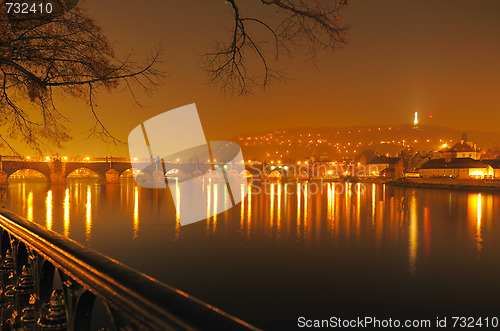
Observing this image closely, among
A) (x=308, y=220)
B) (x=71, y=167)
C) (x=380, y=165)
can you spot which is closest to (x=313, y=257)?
(x=308, y=220)

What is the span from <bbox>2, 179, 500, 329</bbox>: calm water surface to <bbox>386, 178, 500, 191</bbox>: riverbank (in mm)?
35156

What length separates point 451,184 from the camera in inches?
2980

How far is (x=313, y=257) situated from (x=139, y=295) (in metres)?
20.2

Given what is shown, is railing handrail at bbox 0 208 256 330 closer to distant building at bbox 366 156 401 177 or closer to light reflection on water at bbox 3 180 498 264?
light reflection on water at bbox 3 180 498 264

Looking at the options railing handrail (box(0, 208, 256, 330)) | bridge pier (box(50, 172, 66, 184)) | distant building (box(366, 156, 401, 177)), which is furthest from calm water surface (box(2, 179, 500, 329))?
distant building (box(366, 156, 401, 177))

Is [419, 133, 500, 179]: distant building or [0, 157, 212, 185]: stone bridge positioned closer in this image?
[0, 157, 212, 185]: stone bridge

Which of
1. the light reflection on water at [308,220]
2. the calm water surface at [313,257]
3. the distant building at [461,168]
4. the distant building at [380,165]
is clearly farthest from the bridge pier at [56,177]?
the distant building at [380,165]

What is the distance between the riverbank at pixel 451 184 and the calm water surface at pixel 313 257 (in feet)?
115

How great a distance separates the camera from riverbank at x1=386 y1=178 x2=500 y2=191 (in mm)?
70137

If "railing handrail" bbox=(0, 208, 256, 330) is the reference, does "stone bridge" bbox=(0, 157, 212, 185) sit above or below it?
below

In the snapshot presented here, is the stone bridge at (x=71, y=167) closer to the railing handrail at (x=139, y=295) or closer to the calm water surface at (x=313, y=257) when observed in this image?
the calm water surface at (x=313, y=257)

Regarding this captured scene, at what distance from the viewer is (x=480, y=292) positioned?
49.8 ft

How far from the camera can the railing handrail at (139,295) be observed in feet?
4.56

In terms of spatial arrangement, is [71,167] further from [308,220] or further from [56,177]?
[308,220]
